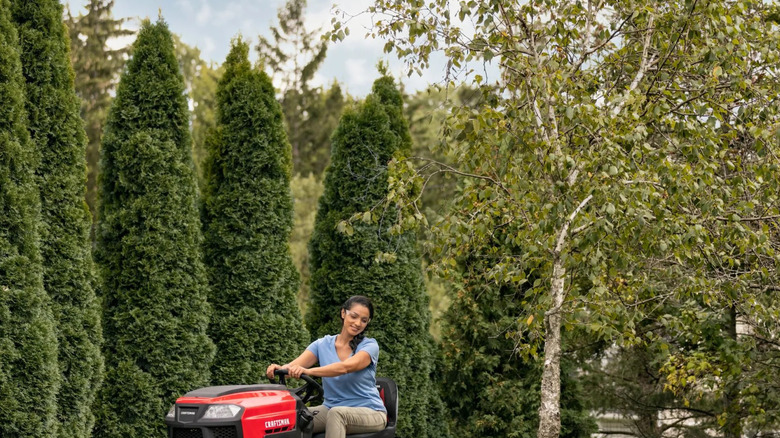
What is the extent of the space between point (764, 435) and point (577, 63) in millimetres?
6780

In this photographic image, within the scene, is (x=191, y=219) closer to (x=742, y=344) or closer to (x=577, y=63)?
(x=577, y=63)

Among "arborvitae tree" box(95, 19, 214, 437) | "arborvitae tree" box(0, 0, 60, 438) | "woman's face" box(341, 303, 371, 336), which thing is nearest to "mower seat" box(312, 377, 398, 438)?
"woman's face" box(341, 303, 371, 336)

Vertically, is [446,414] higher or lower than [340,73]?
lower

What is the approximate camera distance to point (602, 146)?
19.5ft

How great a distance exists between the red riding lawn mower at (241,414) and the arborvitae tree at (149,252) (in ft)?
11.5

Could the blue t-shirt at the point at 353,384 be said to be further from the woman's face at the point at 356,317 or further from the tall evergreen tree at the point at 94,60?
the tall evergreen tree at the point at 94,60

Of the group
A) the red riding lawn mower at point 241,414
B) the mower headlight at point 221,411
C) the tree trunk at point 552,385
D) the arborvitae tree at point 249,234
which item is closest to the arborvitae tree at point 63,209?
the arborvitae tree at point 249,234

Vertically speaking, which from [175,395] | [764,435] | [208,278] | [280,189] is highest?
[280,189]

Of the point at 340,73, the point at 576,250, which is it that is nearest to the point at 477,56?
the point at 576,250

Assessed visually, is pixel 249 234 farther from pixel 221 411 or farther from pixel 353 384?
pixel 221 411

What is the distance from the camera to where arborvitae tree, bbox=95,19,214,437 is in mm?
7328

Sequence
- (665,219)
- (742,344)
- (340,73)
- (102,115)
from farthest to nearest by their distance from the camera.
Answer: (340,73), (102,115), (742,344), (665,219)

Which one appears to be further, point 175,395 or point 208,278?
point 208,278

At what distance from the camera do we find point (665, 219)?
20.2 feet
